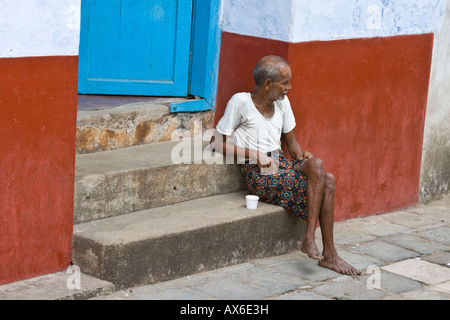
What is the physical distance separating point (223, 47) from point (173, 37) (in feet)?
1.34

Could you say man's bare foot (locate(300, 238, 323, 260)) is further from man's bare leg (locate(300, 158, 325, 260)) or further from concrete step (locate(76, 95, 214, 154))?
concrete step (locate(76, 95, 214, 154))

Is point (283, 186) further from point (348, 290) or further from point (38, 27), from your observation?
point (38, 27)

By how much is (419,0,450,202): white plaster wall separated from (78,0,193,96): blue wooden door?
7.68 feet

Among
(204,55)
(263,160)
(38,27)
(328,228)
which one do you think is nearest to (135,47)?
A: (204,55)

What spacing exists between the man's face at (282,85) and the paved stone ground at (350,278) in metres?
1.15

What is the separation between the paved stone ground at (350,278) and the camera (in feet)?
14.8

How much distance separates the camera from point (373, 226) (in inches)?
245

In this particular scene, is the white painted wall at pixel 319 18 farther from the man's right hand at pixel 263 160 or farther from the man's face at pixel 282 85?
the man's right hand at pixel 263 160

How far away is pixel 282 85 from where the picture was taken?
517 centimetres

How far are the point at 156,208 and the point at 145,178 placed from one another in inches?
9.1

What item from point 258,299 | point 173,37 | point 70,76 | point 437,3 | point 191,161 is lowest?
point 258,299

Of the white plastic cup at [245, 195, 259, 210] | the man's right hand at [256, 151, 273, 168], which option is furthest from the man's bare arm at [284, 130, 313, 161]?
the white plastic cup at [245, 195, 259, 210]
